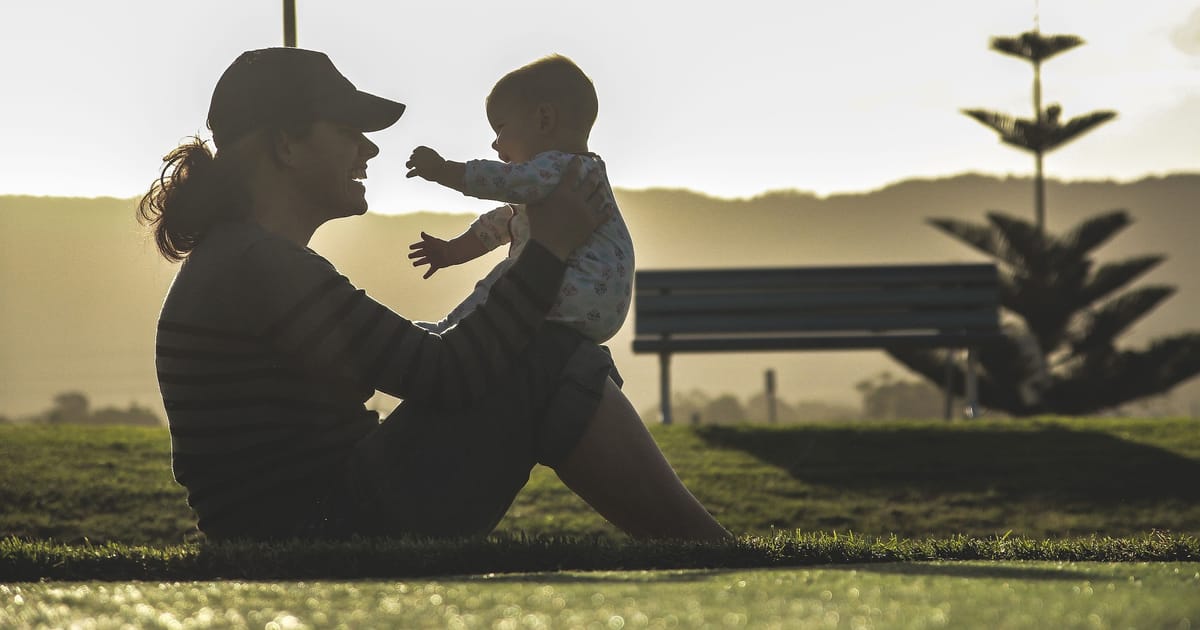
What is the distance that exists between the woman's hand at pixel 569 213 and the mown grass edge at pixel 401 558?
0.64 metres

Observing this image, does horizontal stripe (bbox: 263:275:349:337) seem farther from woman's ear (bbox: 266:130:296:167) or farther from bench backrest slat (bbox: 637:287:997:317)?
bench backrest slat (bbox: 637:287:997:317)

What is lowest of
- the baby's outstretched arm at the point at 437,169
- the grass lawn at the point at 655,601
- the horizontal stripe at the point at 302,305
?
the grass lawn at the point at 655,601

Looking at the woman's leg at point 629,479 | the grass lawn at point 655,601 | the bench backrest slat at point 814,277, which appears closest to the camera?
the grass lawn at point 655,601

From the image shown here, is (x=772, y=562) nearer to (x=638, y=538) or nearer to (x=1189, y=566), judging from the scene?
(x=638, y=538)

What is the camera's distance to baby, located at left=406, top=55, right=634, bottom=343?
3.06 meters

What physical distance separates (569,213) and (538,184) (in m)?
0.21

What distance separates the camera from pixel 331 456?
9.27 ft

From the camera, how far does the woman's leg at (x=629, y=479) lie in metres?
2.90

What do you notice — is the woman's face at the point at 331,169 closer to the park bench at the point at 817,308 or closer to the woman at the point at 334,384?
the woman at the point at 334,384

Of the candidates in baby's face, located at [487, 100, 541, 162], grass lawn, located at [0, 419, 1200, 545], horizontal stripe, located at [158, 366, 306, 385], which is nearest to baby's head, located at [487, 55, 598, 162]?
baby's face, located at [487, 100, 541, 162]

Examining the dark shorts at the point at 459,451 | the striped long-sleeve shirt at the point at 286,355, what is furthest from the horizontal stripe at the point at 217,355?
the dark shorts at the point at 459,451

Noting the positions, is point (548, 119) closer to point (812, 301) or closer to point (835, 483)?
point (835, 483)

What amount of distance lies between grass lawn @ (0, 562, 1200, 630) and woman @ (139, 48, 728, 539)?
0.49 meters

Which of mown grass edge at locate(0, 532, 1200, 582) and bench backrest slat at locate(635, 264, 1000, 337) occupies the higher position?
bench backrest slat at locate(635, 264, 1000, 337)
